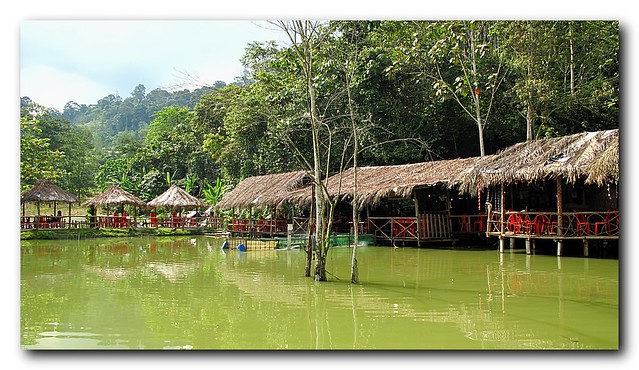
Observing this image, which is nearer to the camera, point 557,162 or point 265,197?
point 557,162

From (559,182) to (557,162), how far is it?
444 millimetres

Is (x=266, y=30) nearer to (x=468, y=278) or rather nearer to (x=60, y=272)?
(x=468, y=278)

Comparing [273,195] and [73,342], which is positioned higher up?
[273,195]

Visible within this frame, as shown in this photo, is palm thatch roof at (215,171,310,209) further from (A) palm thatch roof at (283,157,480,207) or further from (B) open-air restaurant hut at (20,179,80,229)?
(B) open-air restaurant hut at (20,179,80,229)

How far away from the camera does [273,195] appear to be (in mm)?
18578

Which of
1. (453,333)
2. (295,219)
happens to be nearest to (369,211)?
(295,219)

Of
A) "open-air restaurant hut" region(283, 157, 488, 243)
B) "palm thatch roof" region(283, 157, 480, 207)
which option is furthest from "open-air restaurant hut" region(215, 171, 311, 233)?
"open-air restaurant hut" region(283, 157, 488, 243)

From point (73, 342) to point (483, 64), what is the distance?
16563mm

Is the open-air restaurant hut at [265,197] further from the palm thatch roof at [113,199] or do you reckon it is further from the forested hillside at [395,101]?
the palm thatch roof at [113,199]

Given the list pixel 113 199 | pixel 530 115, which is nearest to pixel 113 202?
pixel 113 199

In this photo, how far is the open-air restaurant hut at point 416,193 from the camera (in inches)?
570

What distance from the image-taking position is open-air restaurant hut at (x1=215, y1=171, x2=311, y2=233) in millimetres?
18656

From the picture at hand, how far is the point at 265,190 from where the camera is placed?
1955cm

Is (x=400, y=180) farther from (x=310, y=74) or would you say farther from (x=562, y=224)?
(x=310, y=74)
